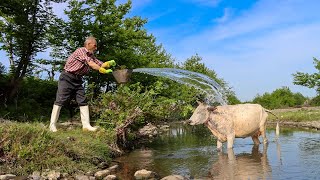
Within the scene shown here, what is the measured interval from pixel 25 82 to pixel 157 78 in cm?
880

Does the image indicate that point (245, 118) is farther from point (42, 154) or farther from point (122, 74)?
point (42, 154)

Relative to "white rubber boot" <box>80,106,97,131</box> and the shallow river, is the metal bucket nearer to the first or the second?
"white rubber boot" <box>80,106,97,131</box>

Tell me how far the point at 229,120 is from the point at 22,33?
14753mm

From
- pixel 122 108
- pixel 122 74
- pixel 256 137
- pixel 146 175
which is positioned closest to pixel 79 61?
pixel 122 74

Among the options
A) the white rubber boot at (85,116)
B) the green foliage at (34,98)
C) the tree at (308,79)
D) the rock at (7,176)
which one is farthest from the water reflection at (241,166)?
the tree at (308,79)

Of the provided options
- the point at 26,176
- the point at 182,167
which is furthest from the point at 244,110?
the point at 26,176

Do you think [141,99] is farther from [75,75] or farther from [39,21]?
[39,21]

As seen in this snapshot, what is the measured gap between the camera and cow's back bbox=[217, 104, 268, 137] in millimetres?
11852

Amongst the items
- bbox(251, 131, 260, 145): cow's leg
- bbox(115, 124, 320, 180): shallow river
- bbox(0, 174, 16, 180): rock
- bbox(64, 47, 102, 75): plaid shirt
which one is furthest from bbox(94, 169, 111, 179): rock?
bbox(251, 131, 260, 145): cow's leg

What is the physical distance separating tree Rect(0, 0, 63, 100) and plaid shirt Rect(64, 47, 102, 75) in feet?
38.9

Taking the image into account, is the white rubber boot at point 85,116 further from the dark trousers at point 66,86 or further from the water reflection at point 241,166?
the water reflection at point 241,166

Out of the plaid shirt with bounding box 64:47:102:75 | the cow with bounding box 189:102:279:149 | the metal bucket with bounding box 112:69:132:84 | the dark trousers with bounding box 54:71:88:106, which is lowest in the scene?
the cow with bounding box 189:102:279:149

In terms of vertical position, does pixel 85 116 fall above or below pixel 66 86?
below

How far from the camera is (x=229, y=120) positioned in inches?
463
